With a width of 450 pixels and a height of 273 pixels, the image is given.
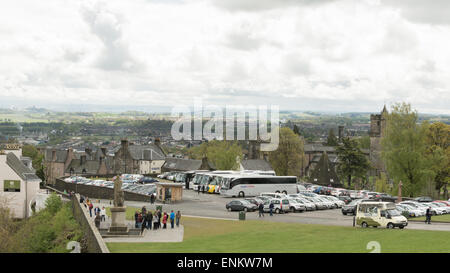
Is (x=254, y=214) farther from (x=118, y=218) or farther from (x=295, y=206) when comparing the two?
(x=118, y=218)

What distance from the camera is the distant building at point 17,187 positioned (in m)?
68.1

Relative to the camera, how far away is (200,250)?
1182 inches

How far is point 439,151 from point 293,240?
54.2 metres

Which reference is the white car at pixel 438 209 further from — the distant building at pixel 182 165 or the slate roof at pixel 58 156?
the slate roof at pixel 58 156

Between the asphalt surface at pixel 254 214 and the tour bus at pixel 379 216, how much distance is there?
1.98 meters

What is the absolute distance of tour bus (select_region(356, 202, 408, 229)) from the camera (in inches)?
1495

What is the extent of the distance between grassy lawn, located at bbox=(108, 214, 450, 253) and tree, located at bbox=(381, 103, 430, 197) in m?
39.0

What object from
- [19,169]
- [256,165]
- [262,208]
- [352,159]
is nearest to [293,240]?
[262,208]

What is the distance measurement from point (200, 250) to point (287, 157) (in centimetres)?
8074

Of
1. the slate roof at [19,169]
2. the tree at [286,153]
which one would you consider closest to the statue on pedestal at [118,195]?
the slate roof at [19,169]

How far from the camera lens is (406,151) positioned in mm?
75125

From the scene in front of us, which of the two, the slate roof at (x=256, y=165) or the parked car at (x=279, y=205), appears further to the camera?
the slate roof at (x=256, y=165)
